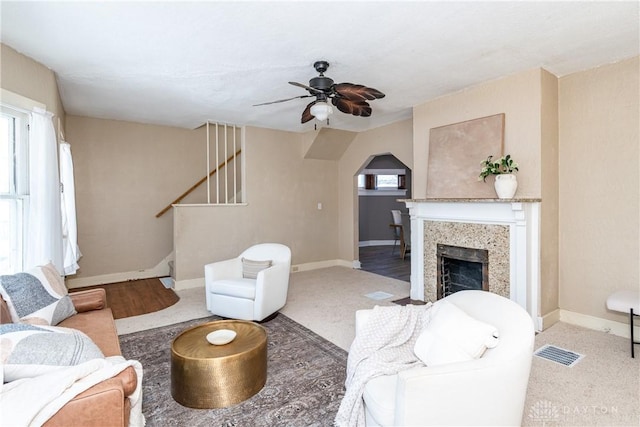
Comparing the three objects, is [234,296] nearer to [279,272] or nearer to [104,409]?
[279,272]

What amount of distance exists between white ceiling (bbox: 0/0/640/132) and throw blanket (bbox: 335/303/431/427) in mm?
2014

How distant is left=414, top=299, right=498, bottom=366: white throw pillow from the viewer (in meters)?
1.59

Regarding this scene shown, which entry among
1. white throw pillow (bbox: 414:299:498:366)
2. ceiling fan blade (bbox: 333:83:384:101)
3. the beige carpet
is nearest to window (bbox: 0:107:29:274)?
the beige carpet

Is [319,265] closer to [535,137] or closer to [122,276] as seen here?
[122,276]

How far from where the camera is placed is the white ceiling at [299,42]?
7.35 ft

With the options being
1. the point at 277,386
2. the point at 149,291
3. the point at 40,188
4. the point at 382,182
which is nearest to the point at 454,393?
the point at 277,386

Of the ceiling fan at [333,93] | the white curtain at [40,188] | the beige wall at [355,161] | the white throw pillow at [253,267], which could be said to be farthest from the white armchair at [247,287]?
the beige wall at [355,161]

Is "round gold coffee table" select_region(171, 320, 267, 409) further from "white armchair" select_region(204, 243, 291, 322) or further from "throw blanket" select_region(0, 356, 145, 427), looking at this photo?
"white armchair" select_region(204, 243, 291, 322)

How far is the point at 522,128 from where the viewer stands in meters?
3.38

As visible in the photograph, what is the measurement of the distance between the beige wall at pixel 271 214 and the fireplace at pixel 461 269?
291 cm

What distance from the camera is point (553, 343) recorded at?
9.91 ft

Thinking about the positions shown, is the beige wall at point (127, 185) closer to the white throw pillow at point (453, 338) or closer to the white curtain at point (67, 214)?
the white curtain at point (67, 214)

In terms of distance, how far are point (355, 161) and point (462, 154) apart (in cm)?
281

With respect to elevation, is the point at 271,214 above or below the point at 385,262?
above
